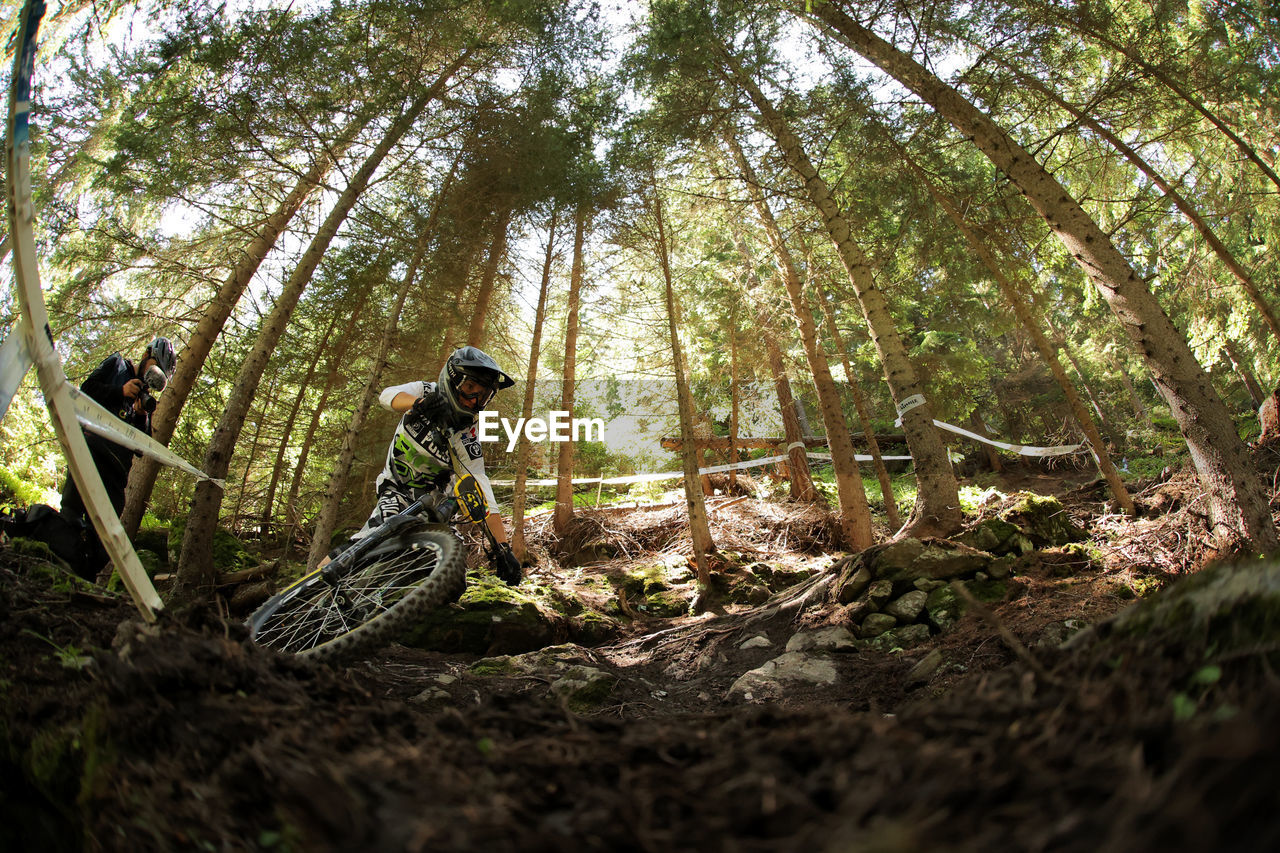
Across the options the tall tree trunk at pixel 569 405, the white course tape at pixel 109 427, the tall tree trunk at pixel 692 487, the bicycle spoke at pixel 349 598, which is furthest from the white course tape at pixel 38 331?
the tall tree trunk at pixel 569 405

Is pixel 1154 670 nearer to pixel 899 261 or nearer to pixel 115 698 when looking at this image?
pixel 115 698

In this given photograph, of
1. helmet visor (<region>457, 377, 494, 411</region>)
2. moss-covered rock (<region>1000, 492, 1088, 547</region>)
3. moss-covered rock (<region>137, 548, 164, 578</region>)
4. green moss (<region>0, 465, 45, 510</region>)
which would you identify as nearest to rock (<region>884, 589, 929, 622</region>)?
moss-covered rock (<region>1000, 492, 1088, 547</region>)

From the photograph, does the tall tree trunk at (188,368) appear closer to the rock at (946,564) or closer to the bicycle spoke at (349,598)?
the bicycle spoke at (349,598)

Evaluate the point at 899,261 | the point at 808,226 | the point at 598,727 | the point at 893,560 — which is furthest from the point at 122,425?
the point at 899,261

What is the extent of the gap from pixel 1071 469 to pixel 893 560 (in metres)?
15.2

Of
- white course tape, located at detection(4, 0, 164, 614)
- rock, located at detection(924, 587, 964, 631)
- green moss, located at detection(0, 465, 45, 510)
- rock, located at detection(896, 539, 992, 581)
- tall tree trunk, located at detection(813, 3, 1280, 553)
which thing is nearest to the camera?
white course tape, located at detection(4, 0, 164, 614)

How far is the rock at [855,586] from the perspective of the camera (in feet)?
17.9

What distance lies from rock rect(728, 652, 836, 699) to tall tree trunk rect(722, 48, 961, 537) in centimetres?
224

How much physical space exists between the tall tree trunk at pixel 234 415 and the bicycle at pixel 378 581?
10.4ft

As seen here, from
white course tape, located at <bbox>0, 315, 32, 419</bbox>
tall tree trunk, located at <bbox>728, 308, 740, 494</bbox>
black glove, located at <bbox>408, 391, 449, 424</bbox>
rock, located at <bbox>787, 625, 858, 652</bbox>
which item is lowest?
rock, located at <bbox>787, 625, 858, 652</bbox>

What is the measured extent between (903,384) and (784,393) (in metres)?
8.32

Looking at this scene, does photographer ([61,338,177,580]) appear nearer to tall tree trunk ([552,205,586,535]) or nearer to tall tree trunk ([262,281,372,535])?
tall tree trunk ([262,281,372,535])

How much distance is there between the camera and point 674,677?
16.8 ft

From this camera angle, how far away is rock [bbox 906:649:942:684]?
363cm
